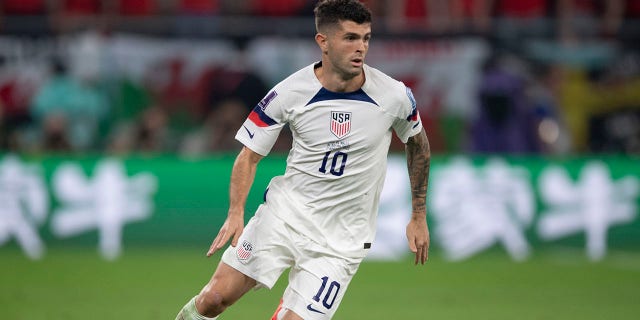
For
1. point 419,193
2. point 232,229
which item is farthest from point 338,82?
point 232,229

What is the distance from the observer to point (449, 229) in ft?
50.9

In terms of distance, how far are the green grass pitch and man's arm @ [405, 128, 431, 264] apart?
10.9ft

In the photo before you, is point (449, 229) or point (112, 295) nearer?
point (112, 295)

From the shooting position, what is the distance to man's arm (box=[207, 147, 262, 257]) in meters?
7.25

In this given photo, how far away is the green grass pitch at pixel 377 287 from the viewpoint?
11320 mm

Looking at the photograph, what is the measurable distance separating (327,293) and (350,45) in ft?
5.02

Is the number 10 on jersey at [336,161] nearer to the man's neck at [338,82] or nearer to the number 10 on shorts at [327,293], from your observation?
the man's neck at [338,82]

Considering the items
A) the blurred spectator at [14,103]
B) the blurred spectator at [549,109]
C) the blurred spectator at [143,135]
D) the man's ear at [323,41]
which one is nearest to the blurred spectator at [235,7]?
the blurred spectator at [143,135]

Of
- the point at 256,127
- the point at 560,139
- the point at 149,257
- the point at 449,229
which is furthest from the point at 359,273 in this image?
the point at 256,127

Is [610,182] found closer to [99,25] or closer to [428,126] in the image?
[428,126]

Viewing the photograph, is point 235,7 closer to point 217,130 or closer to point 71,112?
point 217,130

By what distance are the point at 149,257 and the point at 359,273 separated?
111 inches

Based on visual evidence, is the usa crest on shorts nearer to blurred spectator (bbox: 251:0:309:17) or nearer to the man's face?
the man's face

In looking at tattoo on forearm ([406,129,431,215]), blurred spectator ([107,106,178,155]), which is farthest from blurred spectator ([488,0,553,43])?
tattoo on forearm ([406,129,431,215])
